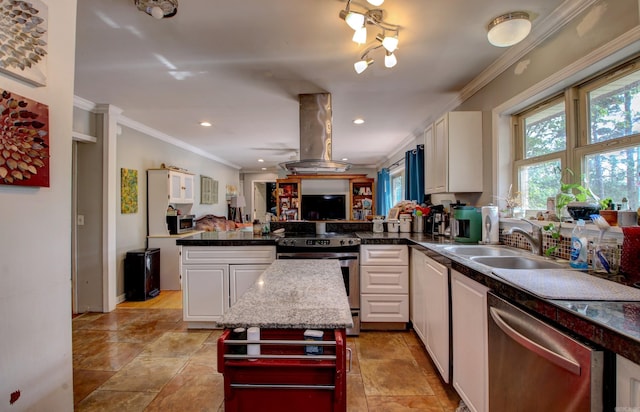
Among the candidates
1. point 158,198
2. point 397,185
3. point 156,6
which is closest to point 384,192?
point 397,185

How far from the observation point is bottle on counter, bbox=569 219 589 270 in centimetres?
142

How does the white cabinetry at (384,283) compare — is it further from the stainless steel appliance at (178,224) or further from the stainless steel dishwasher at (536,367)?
the stainless steel appliance at (178,224)

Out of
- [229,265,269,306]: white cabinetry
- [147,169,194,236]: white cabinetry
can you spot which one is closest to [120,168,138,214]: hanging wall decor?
[147,169,194,236]: white cabinetry

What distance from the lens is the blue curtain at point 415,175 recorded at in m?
3.97

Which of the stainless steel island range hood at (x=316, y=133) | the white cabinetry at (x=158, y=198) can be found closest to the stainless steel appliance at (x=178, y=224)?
the white cabinetry at (x=158, y=198)

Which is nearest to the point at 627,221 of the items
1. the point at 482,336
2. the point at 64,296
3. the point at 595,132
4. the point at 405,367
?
the point at 595,132

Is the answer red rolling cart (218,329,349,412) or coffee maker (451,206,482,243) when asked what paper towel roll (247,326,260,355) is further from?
coffee maker (451,206,482,243)

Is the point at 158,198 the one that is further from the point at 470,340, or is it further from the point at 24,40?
the point at 470,340

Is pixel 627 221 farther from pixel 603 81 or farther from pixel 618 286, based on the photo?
pixel 603 81

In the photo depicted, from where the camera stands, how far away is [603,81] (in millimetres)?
1553

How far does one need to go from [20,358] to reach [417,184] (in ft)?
13.1

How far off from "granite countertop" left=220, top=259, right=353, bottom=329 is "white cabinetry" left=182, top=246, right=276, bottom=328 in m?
1.24

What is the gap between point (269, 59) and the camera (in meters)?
2.26

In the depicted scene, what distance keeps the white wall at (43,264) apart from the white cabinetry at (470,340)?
1.93 meters
